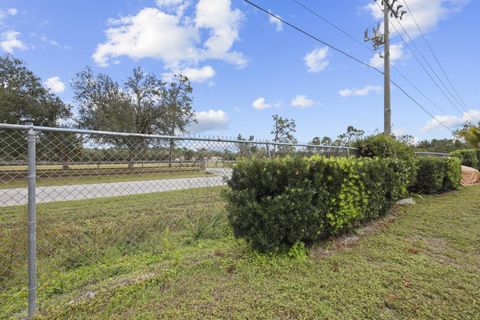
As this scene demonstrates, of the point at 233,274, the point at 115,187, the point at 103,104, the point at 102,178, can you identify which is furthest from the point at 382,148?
the point at 103,104

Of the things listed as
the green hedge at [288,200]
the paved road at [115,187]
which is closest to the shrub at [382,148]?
the green hedge at [288,200]

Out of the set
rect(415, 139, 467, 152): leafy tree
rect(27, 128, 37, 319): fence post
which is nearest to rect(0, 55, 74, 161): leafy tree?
rect(27, 128, 37, 319): fence post

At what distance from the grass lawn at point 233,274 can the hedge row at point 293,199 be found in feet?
0.83

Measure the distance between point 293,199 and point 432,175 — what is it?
22.1 feet

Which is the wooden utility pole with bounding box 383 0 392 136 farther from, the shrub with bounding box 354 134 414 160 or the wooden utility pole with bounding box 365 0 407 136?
the shrub with bounding box 354 134 414 160

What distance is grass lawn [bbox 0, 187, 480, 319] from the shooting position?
6.94 ft

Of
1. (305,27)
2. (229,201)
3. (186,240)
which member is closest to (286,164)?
(229,201)

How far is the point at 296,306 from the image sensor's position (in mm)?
2143

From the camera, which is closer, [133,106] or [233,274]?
[233,274]

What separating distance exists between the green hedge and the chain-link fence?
540 mm

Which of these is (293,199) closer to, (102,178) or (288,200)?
(288,200)

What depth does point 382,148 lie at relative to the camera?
649cm

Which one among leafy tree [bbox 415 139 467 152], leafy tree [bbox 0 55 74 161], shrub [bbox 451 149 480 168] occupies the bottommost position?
shrub [bbox 451 149 480 168]

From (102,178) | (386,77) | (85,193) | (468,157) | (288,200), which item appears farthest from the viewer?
(468,157)
